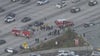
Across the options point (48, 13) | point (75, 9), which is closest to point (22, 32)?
point (48, 13)

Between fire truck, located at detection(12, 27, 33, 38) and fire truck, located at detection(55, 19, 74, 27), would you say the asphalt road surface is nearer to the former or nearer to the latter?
fire truck, located at detection(12, 27, 33, 38)

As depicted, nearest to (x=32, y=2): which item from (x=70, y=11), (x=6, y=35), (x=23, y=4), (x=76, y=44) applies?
(x=23, y=4)

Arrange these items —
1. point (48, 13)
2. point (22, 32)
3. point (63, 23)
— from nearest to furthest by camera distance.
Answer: point (22, 32) < point (63, 23) < point (48, 13)

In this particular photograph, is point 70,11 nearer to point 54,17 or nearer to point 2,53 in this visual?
point 54,17

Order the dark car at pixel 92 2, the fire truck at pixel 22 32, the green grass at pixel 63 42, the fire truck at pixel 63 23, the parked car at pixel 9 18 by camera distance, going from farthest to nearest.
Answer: the dark car at pixel 92 2 < the parked car at pixel 9 18 < the fire truck at pixel 63 23 < the fire truck at pixel 22 32 < the green grass at pixel 63 42

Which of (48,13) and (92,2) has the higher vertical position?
(92,2)

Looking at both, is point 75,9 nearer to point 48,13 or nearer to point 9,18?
point 48,13

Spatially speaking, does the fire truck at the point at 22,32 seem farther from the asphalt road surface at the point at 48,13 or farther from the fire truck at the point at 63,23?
the fire truck at the point at 63,23

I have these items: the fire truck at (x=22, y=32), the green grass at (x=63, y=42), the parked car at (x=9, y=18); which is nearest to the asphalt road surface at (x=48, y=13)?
the fire truck at (x=22, y=32)
